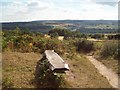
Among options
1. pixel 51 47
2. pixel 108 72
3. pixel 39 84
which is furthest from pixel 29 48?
pixel 39 84

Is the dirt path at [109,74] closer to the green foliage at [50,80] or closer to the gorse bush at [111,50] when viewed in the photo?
the gorse bush at [111,50]

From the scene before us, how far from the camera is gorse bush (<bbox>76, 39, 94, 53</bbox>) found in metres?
16.2

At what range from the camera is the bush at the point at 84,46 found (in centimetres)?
1619

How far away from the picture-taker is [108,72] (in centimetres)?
969

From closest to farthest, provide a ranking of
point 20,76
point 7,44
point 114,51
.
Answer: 1. point 20,76
2. point 114,51
3. point 7,44

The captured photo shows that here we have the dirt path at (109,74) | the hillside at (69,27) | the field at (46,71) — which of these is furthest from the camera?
the hillside at (69,27)

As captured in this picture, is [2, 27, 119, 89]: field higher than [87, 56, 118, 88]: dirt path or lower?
higher

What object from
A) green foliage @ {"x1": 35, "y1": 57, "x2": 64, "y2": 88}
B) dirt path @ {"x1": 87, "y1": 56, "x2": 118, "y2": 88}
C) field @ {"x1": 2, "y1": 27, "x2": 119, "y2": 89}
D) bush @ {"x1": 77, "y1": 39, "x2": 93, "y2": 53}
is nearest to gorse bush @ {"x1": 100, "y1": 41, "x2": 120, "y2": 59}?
field @ {"x1": 2, "y1": 27, "x2": 119, "y2": 89}

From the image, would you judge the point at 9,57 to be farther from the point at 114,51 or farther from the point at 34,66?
the point at 114,51

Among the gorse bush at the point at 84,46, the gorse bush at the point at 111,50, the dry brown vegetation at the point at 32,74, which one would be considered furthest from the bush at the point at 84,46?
the dry brown vegetation at the point at 32,74

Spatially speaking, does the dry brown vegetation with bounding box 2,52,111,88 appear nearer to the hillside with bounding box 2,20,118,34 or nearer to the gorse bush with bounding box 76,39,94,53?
the gorse bush with bounding box 76,39,94,53

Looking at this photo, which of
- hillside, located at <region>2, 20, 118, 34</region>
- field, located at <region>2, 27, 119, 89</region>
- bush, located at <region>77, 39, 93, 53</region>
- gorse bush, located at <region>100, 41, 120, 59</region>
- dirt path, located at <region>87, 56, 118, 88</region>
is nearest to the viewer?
field, located at <region>2, 27, 119, 89</region>

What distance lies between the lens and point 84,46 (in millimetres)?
16312

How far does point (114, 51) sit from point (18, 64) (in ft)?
16.1
